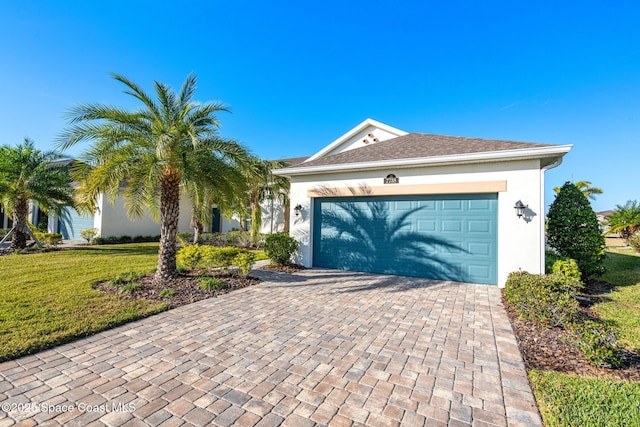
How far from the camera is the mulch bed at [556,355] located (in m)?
3.38

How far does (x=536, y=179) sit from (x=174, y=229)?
32.7ft

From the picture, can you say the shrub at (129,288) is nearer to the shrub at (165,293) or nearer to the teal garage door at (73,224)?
the shrub at (165,293)

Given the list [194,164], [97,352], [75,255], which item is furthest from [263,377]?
[75,255]

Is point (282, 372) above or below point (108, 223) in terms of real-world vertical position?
below

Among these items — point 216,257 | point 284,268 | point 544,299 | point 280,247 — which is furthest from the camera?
point 280,247

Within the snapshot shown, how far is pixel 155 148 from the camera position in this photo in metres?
6.98

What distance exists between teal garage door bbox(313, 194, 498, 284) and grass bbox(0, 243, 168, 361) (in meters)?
6.03

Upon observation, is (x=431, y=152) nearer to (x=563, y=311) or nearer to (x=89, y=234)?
(x=563, y=311)

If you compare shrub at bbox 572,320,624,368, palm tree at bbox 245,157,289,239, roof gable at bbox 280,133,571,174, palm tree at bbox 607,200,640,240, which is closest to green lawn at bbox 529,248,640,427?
shrub at bbox 572,320,624,368

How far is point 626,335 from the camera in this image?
4.55 meters

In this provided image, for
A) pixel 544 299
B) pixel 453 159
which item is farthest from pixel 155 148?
pixel 544 299

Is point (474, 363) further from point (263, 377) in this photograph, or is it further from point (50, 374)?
point (50, 374)

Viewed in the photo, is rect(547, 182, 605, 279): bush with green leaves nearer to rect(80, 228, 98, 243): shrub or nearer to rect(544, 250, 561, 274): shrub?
rect(544, 250, 561, 274): shrub

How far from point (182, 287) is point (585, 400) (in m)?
7.39
